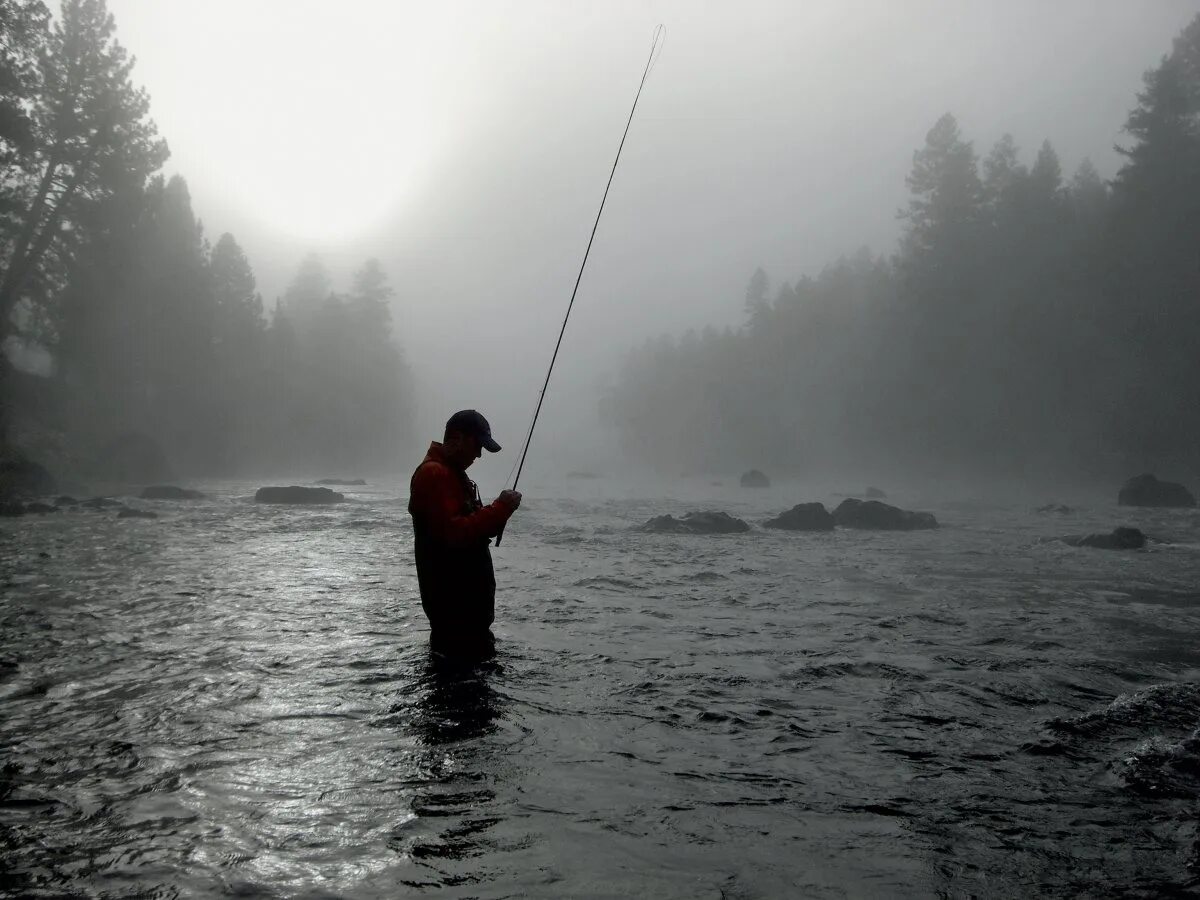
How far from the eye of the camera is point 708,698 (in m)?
5.34

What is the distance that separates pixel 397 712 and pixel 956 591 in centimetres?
906

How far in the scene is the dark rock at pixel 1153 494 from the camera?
25.3 metres

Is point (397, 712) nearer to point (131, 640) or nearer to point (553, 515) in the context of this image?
point (131, 640)

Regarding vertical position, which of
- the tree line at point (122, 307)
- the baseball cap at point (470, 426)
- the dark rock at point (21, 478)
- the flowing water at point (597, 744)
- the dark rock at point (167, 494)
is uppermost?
the tree line at point (122, 307)

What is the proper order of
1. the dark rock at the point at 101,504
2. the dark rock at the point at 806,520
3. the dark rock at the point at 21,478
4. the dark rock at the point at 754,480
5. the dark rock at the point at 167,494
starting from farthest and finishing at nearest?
1. the dark rock at the point at 754,480
2. the dark rock at the point at 167,494
3. the dark rock at the point at 21,478
4. the dark rock at the point at 101,504
5. the dark rock at the point at 806,520

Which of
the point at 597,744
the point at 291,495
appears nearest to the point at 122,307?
the point at 291,495

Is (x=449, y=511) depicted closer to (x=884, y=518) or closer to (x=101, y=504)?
(x=884, y=518)

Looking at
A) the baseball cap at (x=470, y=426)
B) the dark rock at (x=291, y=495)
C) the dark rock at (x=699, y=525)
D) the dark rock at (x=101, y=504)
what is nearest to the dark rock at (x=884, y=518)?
the dark rock at (x=699, y=525)

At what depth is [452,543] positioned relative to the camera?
5117 millimetres

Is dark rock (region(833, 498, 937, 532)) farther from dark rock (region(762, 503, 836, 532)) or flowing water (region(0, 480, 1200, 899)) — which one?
flowing water (region(0, 480, 1200, 899))

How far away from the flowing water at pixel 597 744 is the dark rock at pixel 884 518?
10.1 metres

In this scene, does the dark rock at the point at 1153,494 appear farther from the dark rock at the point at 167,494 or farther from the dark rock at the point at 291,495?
the dark rock at the point at 167,494

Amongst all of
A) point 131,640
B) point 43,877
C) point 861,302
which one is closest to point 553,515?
point 131,640

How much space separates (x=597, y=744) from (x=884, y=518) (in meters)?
18.3
